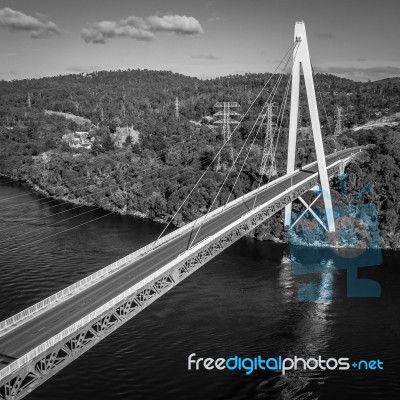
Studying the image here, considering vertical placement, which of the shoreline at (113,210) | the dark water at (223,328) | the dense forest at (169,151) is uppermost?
the dense forest at (169,151)

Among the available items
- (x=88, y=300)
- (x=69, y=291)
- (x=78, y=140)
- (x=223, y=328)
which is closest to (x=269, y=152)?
(x=223, y=328)

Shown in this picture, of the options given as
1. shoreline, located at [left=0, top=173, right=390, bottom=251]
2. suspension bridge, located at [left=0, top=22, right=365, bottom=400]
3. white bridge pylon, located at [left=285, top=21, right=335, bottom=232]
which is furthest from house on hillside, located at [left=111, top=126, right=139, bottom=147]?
suspension bridge, located at [left=0, top=22, right=365, bottom=400]

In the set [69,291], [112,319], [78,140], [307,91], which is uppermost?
[307,91]

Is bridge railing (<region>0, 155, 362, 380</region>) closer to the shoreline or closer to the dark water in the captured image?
the dark water

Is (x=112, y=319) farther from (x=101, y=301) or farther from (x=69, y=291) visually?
(x=69, y=291)

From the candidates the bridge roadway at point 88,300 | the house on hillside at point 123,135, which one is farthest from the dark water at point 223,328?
the house on hillside at point 123,135

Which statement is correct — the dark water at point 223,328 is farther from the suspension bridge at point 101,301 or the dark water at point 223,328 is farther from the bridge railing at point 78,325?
the bridge railing at point 78,325

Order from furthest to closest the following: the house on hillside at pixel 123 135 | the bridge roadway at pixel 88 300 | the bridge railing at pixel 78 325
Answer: the house on hillside at pixel 123 135, the bridge roadway at pixel 88 300, the bridge railing at pixel 78 325
